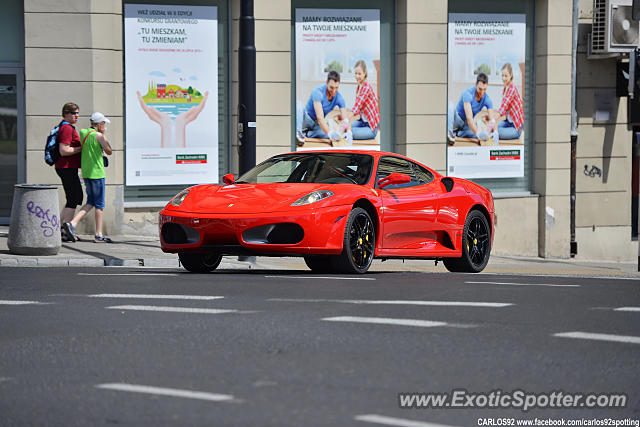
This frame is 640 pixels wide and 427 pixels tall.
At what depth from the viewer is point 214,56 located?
63.5 feet

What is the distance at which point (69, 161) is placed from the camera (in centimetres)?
1662

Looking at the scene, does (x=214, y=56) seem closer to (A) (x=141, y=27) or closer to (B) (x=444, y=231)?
(A) (x=141, y=27)

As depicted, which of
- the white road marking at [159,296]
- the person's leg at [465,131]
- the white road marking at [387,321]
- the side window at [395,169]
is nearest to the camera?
the white road marking at [387,321]

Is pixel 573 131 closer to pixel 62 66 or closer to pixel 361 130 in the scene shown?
pixel 361 130

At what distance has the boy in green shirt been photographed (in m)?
16.4

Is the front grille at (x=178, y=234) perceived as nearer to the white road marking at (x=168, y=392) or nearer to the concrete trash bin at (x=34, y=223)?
the concrete trash bin at (x=34, y=223)

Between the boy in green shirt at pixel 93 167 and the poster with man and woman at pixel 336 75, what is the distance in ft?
14.5

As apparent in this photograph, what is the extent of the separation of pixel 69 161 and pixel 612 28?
10363 millimetres

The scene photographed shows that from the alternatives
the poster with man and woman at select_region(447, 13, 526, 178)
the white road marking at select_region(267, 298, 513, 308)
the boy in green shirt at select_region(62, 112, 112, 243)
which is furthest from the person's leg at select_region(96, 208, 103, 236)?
the white road marking at select_region(267, 298, 513, 308)

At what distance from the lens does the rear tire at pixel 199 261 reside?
12461 millimetres

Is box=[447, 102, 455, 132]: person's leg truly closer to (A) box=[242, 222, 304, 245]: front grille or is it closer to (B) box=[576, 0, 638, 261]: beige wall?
(B) box=[576, 0, 638, 261]: beige wall

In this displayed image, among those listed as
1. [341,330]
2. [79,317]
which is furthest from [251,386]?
[79,317]

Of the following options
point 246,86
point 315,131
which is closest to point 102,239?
point 246,86

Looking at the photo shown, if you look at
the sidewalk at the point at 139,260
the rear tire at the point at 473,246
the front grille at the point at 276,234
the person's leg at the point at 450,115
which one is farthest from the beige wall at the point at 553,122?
the front grille at the point at 276,234
